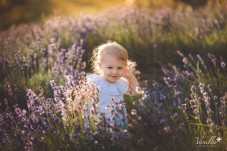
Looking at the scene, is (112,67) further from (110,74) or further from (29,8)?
(29,8)

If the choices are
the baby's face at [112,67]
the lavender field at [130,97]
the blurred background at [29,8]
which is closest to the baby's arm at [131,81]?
the lavender field at [130,97]

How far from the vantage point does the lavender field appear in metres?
3.18

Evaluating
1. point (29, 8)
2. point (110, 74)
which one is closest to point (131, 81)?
point (110, 74)

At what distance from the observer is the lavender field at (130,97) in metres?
3.18

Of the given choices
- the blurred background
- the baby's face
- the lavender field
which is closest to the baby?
the baby's face

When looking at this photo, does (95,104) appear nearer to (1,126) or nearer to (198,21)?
(1,126)

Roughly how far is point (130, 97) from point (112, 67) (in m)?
0.76

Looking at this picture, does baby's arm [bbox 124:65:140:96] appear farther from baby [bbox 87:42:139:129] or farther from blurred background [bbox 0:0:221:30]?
blurred background [bbox 0:0:221:30]

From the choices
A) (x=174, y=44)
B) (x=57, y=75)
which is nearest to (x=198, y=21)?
(x=174, y=44)

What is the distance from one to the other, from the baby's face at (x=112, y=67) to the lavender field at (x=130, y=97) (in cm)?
22

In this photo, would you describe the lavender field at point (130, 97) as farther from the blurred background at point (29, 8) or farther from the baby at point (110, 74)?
the blurred background at point (29, 8)

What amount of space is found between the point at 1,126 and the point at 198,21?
12.8 ft

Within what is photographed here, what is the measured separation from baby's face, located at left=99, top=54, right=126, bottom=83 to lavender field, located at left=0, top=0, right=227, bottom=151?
217mm

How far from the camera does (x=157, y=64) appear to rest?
6438 millimetres
